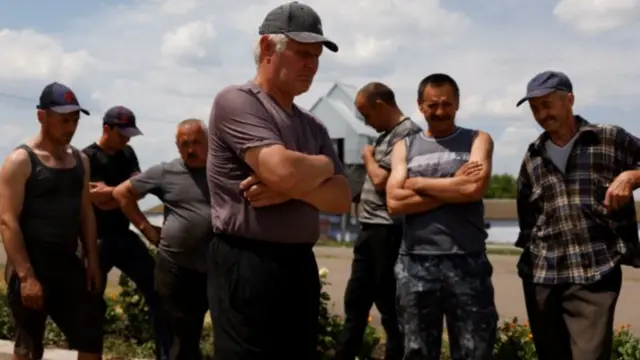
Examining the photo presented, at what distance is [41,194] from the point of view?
16.0ft

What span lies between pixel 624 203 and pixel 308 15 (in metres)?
2.05

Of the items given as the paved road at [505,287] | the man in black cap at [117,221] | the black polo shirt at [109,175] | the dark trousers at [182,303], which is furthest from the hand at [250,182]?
the paved road at [505,287]

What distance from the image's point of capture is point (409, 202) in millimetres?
4688

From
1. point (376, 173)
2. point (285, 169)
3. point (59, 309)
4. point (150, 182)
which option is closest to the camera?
point (285, 169)

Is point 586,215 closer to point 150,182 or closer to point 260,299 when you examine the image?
point 260,299

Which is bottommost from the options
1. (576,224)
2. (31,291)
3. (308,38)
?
(31,291)

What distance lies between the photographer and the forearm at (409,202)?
465cm

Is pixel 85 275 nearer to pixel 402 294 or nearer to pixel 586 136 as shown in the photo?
pixel 402 294

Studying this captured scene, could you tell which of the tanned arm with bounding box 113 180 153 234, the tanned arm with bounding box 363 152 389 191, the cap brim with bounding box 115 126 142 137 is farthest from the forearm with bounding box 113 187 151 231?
the tanned arm with bounding box 363 152 389 191

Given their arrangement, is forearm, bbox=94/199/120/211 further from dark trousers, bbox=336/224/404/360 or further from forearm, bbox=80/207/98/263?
dark trousers, bbox=336/224/404/360

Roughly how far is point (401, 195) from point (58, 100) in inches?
75.5

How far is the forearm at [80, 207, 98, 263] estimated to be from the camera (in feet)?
17.1

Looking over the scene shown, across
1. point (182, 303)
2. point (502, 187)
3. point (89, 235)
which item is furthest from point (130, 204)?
point (502, 187)

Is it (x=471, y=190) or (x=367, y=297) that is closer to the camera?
(x=471, y=190)
